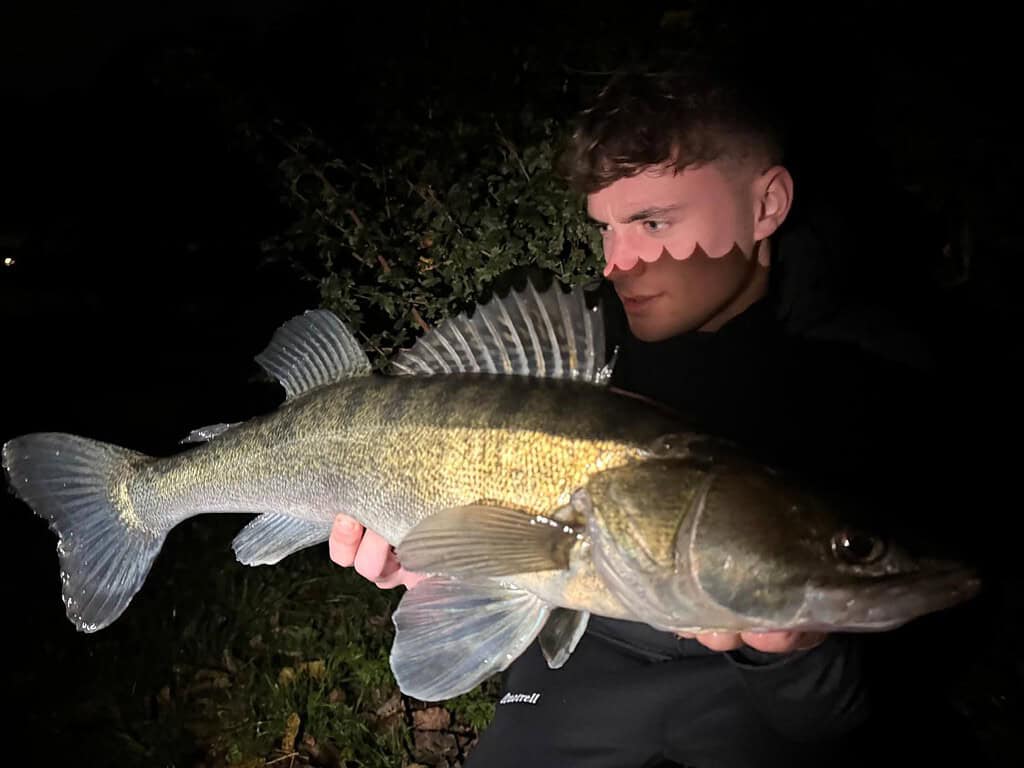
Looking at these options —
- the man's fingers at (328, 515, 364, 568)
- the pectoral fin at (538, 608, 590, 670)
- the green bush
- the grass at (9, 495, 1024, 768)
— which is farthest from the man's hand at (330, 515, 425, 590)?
the green bush

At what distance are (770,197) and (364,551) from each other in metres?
1.60

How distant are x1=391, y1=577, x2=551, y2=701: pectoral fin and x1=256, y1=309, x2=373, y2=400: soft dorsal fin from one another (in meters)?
0.70

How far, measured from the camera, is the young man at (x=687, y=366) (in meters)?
2.20

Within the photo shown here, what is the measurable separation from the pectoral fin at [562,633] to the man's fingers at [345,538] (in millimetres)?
659

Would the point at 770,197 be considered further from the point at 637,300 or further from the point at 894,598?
the point at 894,598

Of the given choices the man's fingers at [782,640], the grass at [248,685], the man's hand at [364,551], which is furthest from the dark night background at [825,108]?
the man's hand at [364,551]

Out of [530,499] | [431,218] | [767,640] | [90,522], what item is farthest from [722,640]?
[431,218]

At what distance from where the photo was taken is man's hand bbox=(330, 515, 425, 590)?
89.2 inches

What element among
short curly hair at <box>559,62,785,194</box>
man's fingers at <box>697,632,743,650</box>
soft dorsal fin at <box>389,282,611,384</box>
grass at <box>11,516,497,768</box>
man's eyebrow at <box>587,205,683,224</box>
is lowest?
grass at <box>11,516,497,768</box>

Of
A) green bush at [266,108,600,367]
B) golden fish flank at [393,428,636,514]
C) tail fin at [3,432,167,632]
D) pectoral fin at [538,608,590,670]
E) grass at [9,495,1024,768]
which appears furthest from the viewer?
green bush at [266,108,600,367]

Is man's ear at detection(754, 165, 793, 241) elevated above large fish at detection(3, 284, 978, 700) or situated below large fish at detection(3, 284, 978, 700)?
above

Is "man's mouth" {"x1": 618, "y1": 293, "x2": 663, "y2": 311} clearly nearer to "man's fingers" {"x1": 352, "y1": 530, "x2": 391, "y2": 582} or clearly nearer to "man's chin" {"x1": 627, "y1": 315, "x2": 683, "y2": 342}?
"man's chin" {"x1": 627, "y1": 315, "x2": 683, "y2": 342}

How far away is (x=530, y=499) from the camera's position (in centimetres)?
174

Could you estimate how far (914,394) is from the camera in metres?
2.28
